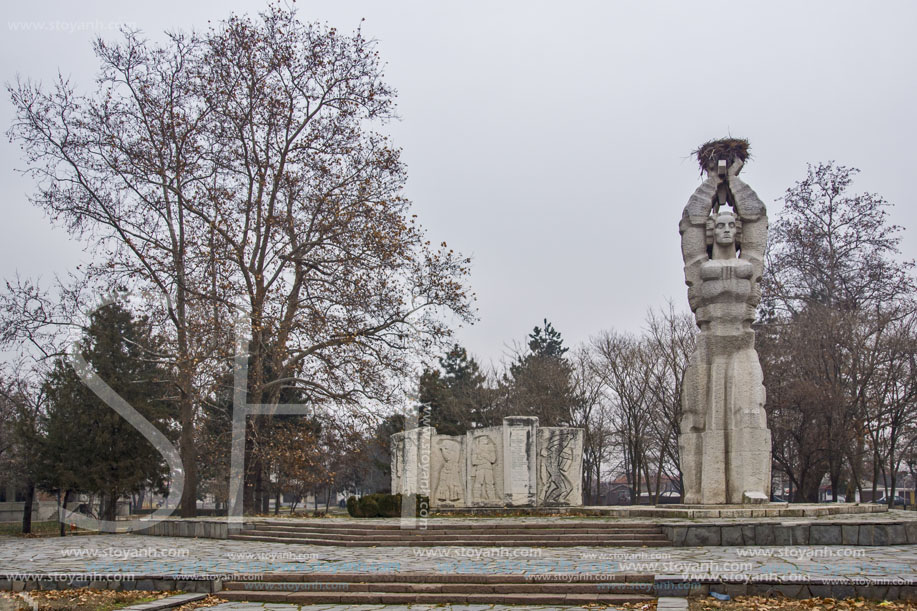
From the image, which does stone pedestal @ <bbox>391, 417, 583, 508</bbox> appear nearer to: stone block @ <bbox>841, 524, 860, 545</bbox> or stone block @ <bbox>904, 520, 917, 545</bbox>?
stone block @ <bbox>841, 524, 860, 545</bbox>

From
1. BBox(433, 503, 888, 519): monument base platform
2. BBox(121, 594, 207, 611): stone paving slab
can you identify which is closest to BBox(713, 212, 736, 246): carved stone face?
BBox(433, 503, 888, 519): monument base platform

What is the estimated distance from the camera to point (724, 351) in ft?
44.4

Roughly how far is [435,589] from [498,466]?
1235cm

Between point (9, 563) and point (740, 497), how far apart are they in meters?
10.9

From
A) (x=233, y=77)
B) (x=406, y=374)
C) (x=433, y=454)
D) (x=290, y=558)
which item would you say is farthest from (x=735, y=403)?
(x=233, y=77)

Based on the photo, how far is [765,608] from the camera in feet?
23.2

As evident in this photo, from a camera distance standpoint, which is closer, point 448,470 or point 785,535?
point 785,535

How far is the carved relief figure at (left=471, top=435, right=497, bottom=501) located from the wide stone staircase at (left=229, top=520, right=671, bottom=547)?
6.42 metres

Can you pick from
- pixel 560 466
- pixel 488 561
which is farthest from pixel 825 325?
pixel 488 561

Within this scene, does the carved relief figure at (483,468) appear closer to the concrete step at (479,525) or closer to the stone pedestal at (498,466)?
the stone pedestal at (498,466)

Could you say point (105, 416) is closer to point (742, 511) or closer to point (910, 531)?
point (742, 511)

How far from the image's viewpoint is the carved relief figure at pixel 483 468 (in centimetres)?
2100

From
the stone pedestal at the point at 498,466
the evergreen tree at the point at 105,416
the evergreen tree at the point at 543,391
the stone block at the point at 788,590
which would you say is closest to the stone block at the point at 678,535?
the stone block at the point at 788,590

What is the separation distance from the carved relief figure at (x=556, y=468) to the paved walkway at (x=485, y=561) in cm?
874
